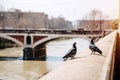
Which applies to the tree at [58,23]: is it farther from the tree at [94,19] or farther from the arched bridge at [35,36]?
the arched bridge at [35,36]

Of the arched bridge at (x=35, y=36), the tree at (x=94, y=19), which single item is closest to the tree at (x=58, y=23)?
the tree at (x=94, y=19)

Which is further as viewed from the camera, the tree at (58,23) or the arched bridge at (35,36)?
the tree at (58,23)

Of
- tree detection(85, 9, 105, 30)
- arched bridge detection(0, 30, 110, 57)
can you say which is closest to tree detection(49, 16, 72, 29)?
tree detection(85, 9, 105, 30)

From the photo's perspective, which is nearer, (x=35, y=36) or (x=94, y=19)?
(x=35, y=36)

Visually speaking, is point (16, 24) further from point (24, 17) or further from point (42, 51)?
point (42, 51)

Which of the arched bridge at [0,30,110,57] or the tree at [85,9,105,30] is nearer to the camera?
the arched bridge at [0,30,110,57]

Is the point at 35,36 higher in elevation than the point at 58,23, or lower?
lower

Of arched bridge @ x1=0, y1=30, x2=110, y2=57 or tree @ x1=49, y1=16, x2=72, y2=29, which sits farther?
tree @ x1=49, y1=16, x2=72, y2=29

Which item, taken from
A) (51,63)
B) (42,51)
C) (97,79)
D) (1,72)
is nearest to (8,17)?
(42,51)

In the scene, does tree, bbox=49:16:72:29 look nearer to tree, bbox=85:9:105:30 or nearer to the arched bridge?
tree, bbox=85:9:105:30

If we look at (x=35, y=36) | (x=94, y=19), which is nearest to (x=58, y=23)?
(x=94, y=19)

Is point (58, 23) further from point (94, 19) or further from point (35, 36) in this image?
point (35, 36)

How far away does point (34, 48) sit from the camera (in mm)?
29688

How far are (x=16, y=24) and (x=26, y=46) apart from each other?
92.2 ft
